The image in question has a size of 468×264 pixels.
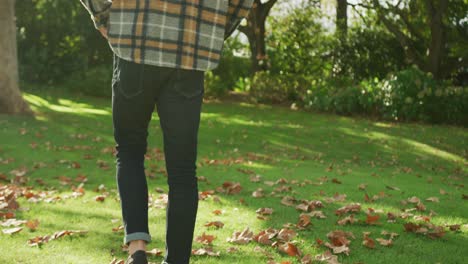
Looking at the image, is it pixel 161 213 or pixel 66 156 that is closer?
pixel 161 213

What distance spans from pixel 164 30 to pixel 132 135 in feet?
1.63

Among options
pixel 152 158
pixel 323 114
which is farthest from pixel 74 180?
pixel 323 114

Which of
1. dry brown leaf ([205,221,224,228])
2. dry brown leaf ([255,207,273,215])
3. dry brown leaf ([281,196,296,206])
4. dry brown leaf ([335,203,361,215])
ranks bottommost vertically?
dry brown leaf ([281,196,296,206])

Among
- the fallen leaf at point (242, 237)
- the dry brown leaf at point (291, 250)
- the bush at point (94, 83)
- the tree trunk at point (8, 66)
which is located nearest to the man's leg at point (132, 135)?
the dry brown leaf at point (291, 250)

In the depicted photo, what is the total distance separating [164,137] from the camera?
8.40ft

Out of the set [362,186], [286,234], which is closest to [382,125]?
[362,186]

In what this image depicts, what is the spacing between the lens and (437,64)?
17750 millimetres

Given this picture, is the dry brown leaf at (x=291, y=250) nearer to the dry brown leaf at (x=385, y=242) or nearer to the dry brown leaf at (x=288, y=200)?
the dry brown leaf at (x=385, y=242)

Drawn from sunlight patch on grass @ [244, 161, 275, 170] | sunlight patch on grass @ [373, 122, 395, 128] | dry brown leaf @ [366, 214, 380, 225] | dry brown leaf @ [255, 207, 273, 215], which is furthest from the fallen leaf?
sunlight patch on grass @ [373, 122, 395, 128]

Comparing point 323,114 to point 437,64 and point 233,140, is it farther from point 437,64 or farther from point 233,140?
point 233,140

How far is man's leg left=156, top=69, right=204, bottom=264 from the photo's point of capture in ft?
8.20

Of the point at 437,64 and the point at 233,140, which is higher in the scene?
the point at 437,64

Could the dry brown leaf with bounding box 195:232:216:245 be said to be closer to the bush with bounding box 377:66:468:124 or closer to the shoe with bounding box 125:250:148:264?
the shoe with bounding box 125:250:148:264

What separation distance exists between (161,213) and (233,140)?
23.4ft
